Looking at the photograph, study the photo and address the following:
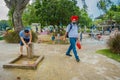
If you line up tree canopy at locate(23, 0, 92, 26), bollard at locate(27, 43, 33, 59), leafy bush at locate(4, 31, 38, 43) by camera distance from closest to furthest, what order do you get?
1. bollard at locate(27, 43, 33, 59)
2. leafy bush at locate(4, 31, 38, 43)
3. tree canopy at locate(23, 0, 92, 26)

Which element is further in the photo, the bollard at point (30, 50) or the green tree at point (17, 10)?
the green tree at point (17, 10)

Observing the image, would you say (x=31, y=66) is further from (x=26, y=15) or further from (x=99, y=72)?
(x=26, y=15)

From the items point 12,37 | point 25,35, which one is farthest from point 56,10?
point 25,35

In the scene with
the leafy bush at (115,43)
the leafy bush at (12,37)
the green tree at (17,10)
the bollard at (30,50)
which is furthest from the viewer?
the green tree at (17,10)

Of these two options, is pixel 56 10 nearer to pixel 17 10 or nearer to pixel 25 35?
pixel 17 10

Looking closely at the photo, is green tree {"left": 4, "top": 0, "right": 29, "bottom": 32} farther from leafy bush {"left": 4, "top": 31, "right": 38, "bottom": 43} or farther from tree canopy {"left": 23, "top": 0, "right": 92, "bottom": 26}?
tree canopy {"left": 23, "top": 0, "right": 92, "bottom": 26}

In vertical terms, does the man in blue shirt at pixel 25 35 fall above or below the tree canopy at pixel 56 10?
below

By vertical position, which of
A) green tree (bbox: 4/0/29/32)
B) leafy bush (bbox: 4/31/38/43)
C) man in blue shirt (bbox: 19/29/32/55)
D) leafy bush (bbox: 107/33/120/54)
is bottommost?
leafy bush (bbox: 4/31/38/43)

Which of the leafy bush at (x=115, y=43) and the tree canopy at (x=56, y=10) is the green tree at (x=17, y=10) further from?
the leafy bush at (x=115, y=43)

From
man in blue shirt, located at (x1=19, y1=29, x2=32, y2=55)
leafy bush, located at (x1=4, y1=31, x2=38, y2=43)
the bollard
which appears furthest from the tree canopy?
the bollard

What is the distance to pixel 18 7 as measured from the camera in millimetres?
22141

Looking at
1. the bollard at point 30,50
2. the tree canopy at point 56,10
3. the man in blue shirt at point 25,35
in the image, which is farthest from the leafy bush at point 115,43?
the tree canopy at point 56,10

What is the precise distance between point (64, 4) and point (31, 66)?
16.9 meters

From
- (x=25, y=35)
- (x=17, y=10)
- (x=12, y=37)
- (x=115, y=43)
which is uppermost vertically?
(x=17, y=10)
